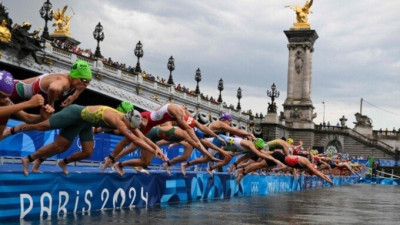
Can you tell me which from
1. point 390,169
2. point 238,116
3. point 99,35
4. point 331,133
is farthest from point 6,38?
point 331,133

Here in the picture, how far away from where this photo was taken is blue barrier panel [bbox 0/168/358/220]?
884 cm

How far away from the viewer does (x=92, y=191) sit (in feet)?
35.3

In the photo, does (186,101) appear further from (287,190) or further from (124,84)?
(287,190)

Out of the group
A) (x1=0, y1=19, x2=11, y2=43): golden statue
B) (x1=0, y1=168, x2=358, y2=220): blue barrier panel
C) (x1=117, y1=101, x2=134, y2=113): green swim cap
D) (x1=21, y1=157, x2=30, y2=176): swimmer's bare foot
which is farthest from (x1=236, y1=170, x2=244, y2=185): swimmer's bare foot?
(x1=0, y1=19, x2=11, y2=43): golden statue

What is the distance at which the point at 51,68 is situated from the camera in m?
41.8

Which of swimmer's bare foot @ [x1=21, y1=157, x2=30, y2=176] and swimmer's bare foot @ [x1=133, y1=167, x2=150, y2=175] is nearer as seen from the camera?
swimmer's bare foot @ [x1=21, y1=157, x2=30, y2=176]

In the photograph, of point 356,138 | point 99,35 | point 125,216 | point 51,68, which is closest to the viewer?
point 125,216

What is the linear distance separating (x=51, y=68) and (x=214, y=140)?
25.9 m

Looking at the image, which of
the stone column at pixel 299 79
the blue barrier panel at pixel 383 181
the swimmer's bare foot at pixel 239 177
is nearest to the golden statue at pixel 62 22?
the stone column at pixel 299 79

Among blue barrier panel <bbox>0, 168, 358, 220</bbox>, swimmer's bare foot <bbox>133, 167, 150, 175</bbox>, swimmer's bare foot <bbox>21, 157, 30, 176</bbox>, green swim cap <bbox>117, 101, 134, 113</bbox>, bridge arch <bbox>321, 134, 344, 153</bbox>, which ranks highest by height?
bridge arch <bbox>321, 134, 344, 153</bbox>

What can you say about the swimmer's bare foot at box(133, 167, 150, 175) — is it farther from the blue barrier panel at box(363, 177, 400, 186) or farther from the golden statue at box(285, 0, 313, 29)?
the golden statue at box(285, 0, 313, 29)

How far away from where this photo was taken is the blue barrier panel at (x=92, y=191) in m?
8.84

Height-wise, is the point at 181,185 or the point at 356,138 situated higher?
the point at 356,138

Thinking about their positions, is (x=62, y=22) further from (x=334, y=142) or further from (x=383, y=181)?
(x=383, y=181)
